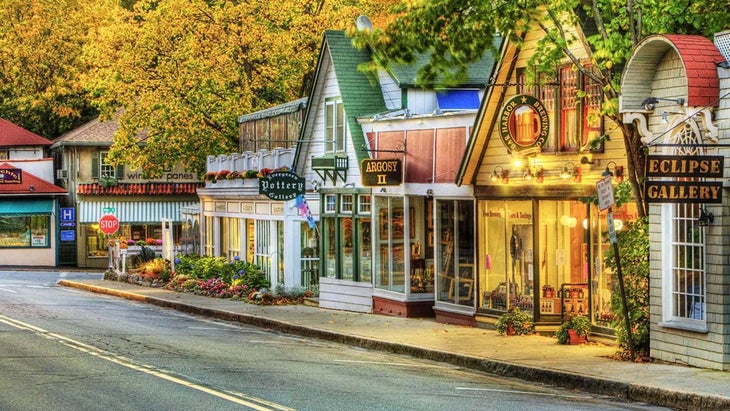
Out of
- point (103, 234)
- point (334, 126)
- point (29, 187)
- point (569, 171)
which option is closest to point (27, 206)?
point (29, 187)

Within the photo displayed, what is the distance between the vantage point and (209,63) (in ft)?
152

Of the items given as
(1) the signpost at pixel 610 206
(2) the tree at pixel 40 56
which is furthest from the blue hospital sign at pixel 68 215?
(1) the signpost at pixel 610 206

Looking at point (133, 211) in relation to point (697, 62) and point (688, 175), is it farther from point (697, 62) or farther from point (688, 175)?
point (688, 175)

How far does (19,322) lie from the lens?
94.0 feet

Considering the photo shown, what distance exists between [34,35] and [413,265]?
151ft

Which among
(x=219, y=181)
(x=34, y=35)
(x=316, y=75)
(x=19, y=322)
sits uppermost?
(x=34, y=35)

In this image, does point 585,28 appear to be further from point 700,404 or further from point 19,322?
point 19,322

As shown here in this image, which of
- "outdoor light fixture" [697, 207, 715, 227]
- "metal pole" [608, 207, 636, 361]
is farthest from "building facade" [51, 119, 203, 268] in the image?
"outdoor light fixture" [697, 207, 715, 227]

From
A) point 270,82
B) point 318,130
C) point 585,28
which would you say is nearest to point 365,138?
point 318,130

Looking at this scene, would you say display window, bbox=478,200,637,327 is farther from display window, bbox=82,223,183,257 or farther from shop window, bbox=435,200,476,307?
display window, bbox=82,223,183,257

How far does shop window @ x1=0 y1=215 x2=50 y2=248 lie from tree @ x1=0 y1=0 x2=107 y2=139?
27.1ft

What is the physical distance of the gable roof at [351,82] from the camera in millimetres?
31266

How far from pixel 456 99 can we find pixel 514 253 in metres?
7.97

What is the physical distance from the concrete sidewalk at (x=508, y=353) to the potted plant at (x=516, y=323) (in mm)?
211
